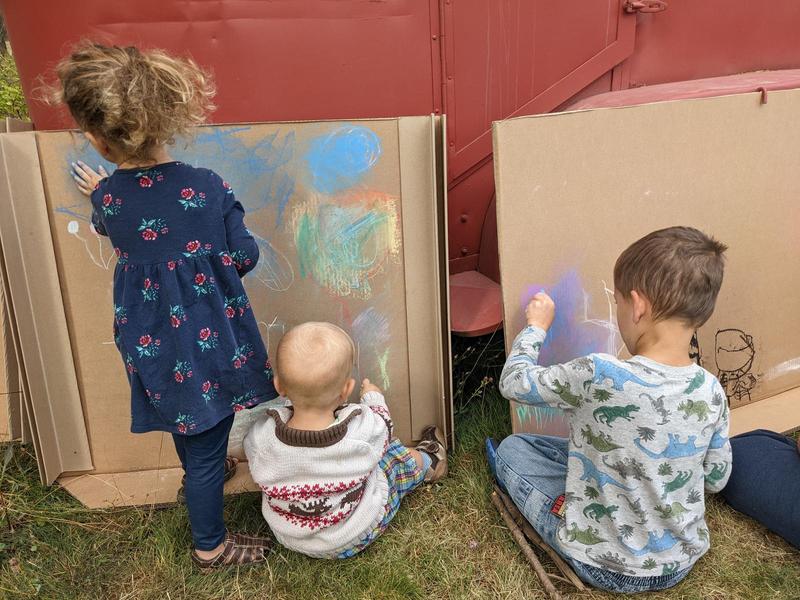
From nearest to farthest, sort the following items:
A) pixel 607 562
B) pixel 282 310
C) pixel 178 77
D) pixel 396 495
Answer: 1. pixel 178 77
2. pixel 607 562
3. pixel 396 495
4. pixel 282 310

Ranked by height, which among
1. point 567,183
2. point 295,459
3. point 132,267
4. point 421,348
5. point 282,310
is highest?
point 567,183

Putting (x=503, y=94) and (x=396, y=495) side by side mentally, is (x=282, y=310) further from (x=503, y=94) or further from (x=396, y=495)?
(x=503, y=94)

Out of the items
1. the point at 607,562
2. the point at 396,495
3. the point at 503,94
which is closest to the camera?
the point at 607,562

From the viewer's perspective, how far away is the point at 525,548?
1803 millimetres

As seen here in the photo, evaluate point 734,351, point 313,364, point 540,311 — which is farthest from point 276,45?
point 734,351

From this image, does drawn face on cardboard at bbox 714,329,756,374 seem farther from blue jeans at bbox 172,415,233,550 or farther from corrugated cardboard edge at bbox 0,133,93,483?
corrugated cardboard edge at bbox 0,133,93,483

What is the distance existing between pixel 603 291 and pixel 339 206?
0.94 m

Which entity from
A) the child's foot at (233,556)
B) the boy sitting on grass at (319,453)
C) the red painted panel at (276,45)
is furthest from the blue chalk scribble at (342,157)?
the child's foot at (233,556)

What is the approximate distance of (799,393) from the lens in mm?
2436

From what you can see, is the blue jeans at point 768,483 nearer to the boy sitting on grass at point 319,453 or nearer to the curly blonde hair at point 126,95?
the boy sitting on grass at point 319,453

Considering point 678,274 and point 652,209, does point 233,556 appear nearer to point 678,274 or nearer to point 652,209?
point 678,274

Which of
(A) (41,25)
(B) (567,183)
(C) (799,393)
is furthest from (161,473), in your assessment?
(C) (799,393)

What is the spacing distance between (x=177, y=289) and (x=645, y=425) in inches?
46.7

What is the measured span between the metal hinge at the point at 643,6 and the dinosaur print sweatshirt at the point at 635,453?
1589mm
